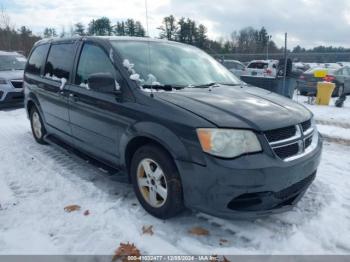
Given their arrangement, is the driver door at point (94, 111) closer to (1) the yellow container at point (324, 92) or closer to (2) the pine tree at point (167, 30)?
(2) the pine tree at point (167, 30)

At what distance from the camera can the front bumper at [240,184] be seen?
263cm

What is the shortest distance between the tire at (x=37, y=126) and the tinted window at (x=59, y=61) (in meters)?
0.92

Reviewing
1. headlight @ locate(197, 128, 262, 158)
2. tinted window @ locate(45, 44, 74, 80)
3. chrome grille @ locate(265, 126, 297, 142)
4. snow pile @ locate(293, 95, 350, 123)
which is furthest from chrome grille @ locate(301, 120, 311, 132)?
snow pile @ locate(293, 95, 350, 123)

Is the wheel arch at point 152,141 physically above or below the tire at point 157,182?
above

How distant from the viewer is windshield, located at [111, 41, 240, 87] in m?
3.59

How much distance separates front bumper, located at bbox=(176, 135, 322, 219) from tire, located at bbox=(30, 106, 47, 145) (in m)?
3.64

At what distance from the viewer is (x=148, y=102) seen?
124 inches

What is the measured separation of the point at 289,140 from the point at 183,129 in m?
0.98

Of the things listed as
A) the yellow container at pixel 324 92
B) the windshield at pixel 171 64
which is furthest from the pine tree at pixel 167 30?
the yellow container at pixel 324 92

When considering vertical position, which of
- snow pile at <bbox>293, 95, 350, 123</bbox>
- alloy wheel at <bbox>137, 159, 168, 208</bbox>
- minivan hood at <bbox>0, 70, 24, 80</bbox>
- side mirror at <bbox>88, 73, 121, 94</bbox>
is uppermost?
side mirror at <bbox>88, 73, 121, 94</bbox>

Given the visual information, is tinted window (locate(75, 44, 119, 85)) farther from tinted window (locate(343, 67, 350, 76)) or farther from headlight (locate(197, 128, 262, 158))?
tinted window (locate(343, 67, 350, 76))

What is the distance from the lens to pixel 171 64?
3863 millimetres

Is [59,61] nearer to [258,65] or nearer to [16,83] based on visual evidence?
[16,83]

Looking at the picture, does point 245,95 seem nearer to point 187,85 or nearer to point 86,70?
point 187,85
